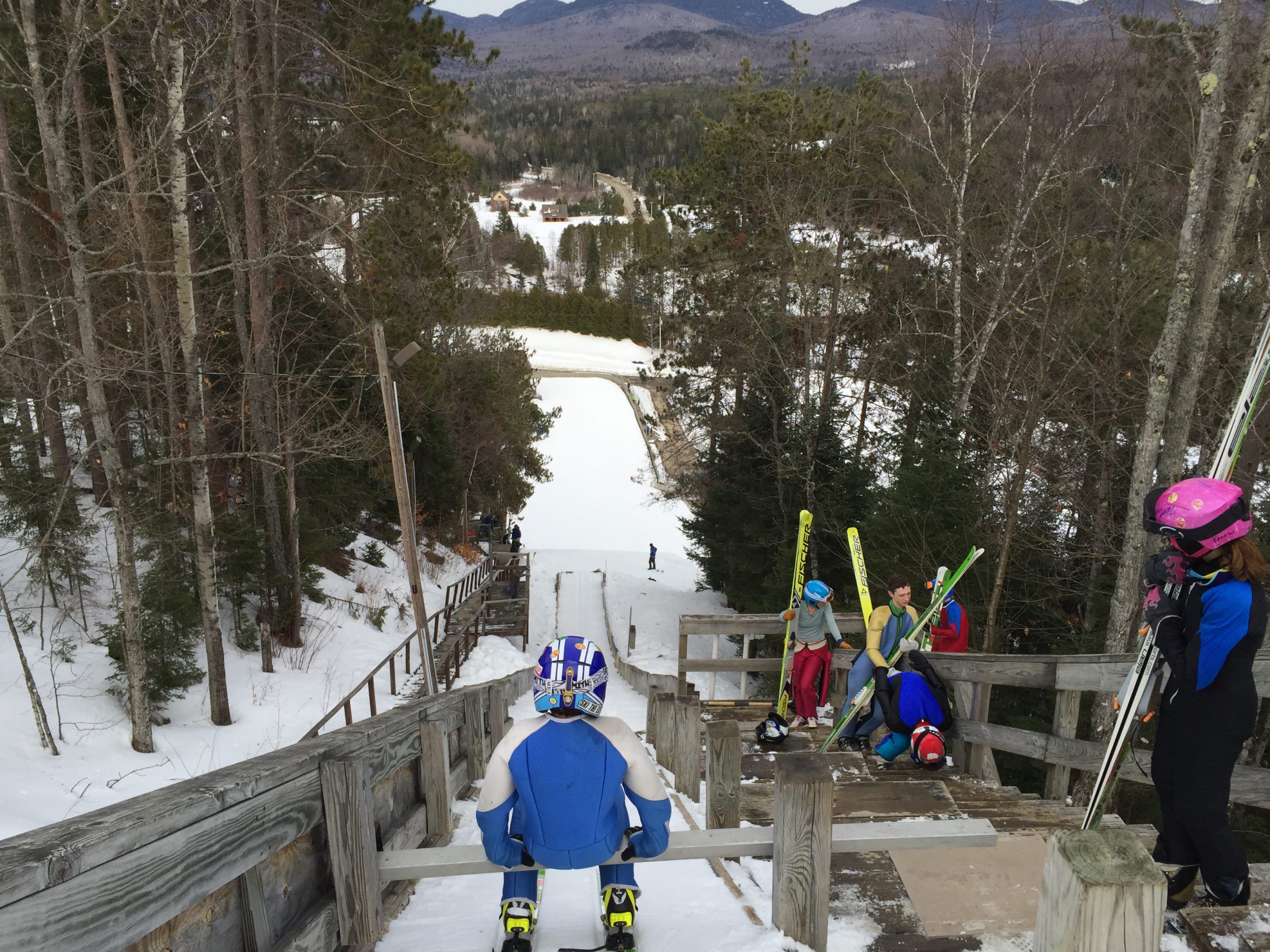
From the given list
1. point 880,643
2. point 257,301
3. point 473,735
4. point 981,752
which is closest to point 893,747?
point 981,752

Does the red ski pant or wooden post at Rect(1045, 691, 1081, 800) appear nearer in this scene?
wooden post at Rect(1045, 691, 1081, 800)

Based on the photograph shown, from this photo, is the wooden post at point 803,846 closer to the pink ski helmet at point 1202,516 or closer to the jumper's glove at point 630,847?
the jumper's glove at point 630,847

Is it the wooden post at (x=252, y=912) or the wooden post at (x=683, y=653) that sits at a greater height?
the wooden post at (x=252, y=912)

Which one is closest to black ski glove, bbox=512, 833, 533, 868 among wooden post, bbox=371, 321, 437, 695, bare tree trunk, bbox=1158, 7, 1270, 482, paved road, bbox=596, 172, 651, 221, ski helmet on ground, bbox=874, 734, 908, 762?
ski helmet on ground, bbox=874, 734, 908, 762

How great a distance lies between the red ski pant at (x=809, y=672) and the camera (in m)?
7.34

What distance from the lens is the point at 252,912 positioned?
8.04ft

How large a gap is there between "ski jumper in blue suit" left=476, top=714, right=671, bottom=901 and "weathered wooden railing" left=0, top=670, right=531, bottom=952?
1.61ft

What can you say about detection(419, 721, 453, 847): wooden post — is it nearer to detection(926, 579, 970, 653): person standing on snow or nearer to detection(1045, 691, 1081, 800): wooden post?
detection(1045, 691, 1081, 800): wooden post

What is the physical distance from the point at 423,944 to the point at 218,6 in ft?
40.1

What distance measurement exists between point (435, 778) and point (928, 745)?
3338 millimetres

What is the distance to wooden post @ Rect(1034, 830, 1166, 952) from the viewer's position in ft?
5.00

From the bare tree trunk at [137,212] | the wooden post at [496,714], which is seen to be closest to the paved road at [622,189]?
the bare tree trunk at [137,212]

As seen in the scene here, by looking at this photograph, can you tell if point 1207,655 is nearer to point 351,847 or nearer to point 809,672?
point 351,847

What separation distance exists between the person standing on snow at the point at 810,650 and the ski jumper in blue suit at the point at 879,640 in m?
1.06
